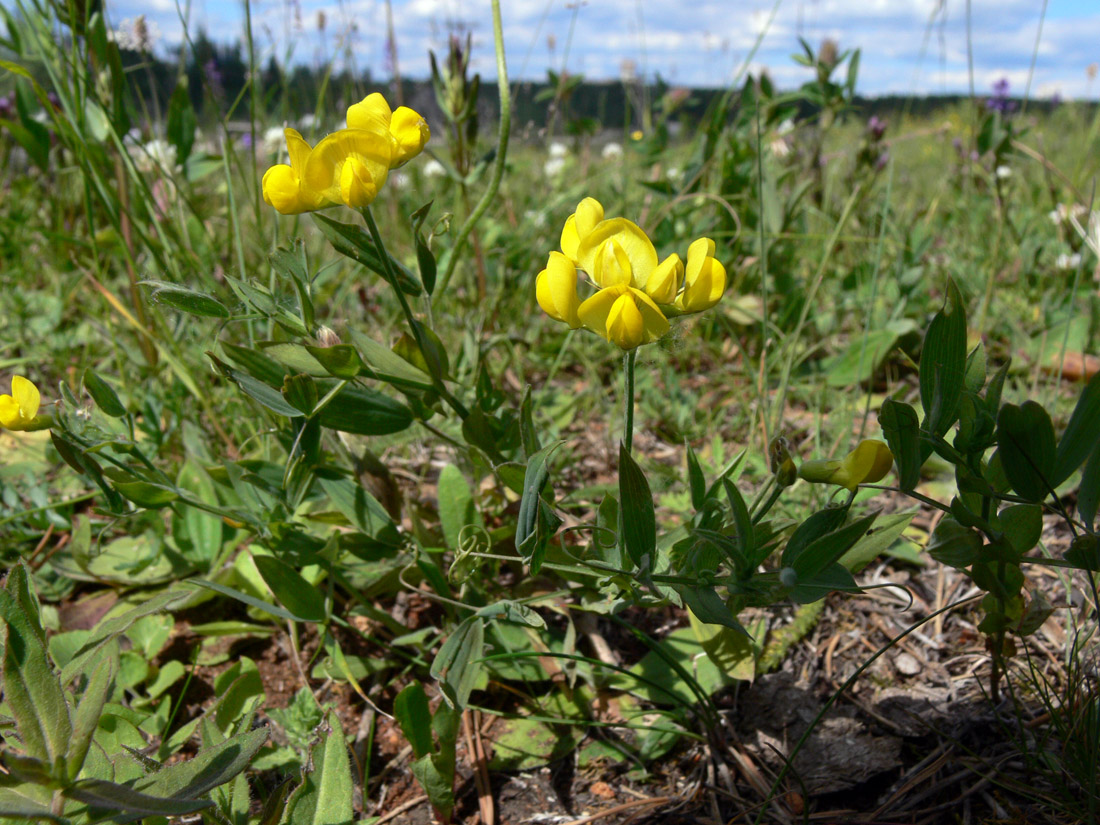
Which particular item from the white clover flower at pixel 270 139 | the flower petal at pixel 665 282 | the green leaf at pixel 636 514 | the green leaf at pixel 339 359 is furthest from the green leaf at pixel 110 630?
the white clover flower at pixel 270 139

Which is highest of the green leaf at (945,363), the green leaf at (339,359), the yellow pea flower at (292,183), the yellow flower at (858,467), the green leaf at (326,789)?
the yellow pea flower at (292,183)

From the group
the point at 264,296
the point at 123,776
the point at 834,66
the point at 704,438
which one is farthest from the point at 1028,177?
the point at 123,776

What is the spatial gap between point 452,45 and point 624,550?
1.39 metres

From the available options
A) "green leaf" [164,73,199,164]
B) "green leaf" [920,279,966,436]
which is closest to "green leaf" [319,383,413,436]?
"green leaf" [920,279,966,436]

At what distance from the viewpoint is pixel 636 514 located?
82cm

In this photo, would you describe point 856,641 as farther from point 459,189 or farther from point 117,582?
point 459,189

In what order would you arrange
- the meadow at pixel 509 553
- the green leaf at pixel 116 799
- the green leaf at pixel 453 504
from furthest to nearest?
the green leaf at pixel 453 504 < the meadow at pixel 509 553 < the green leaf at pixel 116 799

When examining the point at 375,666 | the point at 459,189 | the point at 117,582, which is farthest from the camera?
the point at 459,189

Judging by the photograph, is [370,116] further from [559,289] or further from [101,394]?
[101,394]

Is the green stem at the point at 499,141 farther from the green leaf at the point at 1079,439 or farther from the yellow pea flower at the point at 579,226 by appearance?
the green leaf at the point at 1079,439

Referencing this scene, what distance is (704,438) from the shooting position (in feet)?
5.88

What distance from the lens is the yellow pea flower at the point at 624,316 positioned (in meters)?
0.75

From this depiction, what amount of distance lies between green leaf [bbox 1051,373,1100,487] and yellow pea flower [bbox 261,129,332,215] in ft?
2.73

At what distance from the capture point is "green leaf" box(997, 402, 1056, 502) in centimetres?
74
